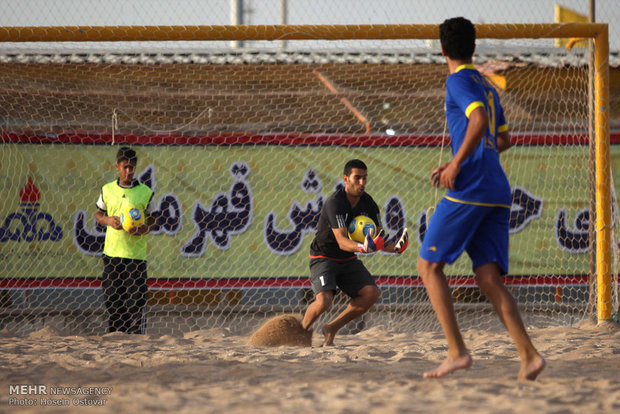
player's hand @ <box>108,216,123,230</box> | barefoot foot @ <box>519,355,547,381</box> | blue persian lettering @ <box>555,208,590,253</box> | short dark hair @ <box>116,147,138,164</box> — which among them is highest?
short dark hair @ <box>116,147,138,164</box>

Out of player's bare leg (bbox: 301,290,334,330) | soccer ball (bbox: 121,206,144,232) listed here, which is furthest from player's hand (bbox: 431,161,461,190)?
soccer ball (bbox: 121,206,144,232)

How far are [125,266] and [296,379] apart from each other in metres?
3.39

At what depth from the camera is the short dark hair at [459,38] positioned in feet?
12.1

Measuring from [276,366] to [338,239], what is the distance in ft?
5.31

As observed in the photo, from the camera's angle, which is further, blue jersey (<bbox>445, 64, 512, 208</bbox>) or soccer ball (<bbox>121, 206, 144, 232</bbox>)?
soccer ball (<bbox>121, 206, 144, 232</bbox>)

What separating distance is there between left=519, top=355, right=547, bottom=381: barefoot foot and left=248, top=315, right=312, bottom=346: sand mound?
247 centimetres

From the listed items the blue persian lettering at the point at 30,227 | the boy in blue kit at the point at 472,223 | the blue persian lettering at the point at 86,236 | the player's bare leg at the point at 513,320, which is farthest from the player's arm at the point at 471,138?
the blue persian lettering at the point at 30,227

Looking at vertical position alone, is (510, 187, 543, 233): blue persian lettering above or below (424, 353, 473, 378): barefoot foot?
above

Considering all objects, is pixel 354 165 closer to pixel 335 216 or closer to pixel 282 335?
pixel 335 216

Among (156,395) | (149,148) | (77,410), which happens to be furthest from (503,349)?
(149,148)

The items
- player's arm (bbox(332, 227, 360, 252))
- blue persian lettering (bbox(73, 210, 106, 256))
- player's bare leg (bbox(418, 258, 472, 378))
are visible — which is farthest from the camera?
blue persian lettering (bbox(73, 210, 106, 256))

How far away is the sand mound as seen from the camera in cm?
566

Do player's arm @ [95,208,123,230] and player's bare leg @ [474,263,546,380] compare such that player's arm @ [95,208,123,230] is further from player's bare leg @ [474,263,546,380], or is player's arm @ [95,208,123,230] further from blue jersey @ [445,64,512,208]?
player's bare leg @ [474,263,546,380]

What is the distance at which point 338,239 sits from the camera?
5.61 m
